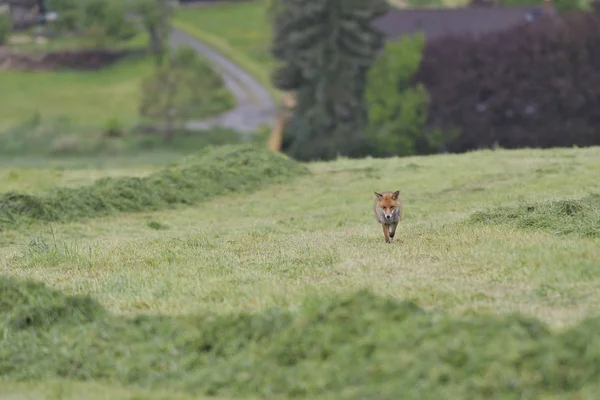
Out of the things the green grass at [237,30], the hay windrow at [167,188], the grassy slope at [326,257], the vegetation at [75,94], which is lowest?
the vegetation at [75,94]

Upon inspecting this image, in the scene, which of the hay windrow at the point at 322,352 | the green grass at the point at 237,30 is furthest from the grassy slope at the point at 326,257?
the green grass at the point at 237,30

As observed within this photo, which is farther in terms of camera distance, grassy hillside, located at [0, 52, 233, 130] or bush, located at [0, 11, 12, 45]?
bush, located at [0, 11, 12, 45]

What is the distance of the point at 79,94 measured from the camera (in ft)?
308

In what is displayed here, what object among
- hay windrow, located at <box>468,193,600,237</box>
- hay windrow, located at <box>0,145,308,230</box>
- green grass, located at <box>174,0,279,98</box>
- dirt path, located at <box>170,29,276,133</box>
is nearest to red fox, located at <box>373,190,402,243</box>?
hay windrow, located at <box>468,193,600,237</box>

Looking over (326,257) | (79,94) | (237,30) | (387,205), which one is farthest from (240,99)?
(326,257)

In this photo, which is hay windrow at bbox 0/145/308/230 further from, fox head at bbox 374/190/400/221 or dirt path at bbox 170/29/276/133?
dirt path at bbox 170/29/276/133

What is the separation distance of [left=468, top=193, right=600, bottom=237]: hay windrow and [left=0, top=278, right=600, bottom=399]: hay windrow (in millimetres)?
6548

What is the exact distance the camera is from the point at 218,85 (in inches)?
3327

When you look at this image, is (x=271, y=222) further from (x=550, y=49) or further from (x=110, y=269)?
(x=550, y=49)

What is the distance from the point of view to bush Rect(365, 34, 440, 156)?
208ft

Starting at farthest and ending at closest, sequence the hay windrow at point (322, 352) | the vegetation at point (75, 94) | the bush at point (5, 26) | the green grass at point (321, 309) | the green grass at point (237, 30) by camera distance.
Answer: the green grass at point (237, 30) < the bush at point (5, 26) < the vegetation at point (75, 94) < the green grass at point (321, 309) < the hay windrow at point (322, 352)

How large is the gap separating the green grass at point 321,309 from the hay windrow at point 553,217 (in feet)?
0.17

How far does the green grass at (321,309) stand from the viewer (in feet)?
34.2

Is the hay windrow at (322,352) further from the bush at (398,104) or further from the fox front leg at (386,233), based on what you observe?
the bush at (398,104)
